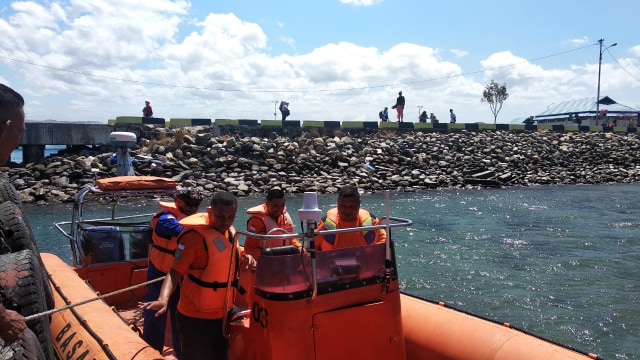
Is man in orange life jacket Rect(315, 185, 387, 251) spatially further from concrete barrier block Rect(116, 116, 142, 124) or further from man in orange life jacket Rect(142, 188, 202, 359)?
concrete barrier block Rect(116, 116, 142, 124)

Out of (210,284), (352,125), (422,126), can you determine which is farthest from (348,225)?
(422,126)

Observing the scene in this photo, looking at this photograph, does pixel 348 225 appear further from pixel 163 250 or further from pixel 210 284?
pixel 163 250

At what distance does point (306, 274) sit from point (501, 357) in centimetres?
161

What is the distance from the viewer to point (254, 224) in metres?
4.84

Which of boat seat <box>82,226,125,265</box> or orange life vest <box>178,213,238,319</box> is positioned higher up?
orange life vest <box>178,213,238,319</box>

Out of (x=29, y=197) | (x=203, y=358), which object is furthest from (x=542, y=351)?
(x=29, y=197)

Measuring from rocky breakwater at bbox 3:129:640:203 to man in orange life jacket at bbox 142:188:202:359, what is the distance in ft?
46.2

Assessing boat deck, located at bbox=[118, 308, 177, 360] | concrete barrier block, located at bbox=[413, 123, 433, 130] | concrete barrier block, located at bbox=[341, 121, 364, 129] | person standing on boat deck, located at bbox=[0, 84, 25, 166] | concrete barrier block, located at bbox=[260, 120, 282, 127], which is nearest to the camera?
person standing on boat deck, located at bbox=[0, 84, 25, 166]

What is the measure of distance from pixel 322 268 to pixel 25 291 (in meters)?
1.80

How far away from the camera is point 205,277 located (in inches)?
Result: 140

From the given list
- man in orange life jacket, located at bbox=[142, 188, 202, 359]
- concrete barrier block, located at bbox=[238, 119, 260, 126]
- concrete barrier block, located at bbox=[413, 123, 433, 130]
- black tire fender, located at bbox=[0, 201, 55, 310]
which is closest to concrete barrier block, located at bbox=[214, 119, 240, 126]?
concrete barrier block, located at bbox=[238, 119, 260, 126]

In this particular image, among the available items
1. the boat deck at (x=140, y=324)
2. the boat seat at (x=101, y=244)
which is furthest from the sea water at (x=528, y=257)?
the boat seat at (x=101, y=244)

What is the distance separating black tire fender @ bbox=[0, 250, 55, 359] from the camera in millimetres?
3148

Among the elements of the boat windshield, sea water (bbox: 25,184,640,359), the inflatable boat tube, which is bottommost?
sea water (bbox: 25,184,640,359)
